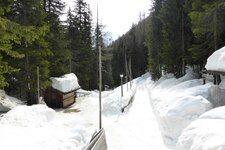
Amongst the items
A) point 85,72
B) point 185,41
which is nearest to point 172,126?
point 185,41

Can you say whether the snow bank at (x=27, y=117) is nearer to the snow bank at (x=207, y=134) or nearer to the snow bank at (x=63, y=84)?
the snow bank at (x=63, y=84)

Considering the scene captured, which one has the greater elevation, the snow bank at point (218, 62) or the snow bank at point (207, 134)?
the snow bank at point (218, 62)

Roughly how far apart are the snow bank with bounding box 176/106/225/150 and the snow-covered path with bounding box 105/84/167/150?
3684 millimetres

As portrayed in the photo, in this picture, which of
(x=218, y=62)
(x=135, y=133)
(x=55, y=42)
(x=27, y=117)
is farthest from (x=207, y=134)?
(x=55, y=42)

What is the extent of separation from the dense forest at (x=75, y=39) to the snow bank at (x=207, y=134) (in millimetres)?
7427

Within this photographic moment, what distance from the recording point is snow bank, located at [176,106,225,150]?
23.3 feet

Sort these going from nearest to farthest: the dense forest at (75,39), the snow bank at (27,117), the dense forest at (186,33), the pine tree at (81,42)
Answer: the snow bank at (27,117) → the dense forest at (75,39) → the dense forest at (186,33) → the pine tree at (81,42)

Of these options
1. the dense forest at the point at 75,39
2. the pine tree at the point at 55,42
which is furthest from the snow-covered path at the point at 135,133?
the pine tree at the point at 55,42

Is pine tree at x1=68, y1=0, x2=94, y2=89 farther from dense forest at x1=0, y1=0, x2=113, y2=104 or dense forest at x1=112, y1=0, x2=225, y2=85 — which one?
Answer: dense forest at x1=112, y1=0, x2=225, y2=85

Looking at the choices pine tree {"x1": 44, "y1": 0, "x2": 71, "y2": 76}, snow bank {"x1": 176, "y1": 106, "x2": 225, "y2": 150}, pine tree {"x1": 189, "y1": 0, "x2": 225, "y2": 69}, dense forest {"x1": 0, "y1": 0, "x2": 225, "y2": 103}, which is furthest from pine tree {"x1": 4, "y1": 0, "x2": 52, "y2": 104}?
snow bank {"x1": 176, "y1": 106, "x2": 225, "y2": 150}

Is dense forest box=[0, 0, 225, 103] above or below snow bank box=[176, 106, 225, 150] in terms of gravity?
above

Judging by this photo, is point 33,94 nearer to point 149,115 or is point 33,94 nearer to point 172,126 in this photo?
point 149,115

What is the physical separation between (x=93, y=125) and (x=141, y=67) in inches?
2912

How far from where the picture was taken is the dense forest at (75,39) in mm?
18562
